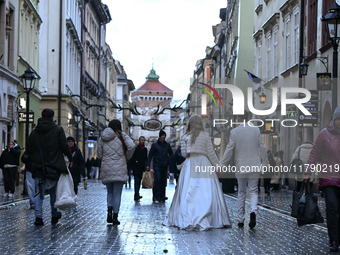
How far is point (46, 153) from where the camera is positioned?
1145 centimetres

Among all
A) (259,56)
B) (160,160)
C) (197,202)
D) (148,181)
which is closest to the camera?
(197,202)

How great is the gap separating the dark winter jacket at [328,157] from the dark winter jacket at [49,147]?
434 cm

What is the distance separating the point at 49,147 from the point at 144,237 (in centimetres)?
254

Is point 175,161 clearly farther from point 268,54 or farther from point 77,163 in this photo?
point 268,54

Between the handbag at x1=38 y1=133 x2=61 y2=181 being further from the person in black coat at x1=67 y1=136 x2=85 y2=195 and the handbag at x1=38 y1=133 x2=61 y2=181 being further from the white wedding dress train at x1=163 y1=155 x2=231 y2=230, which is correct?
the person in black coat at x1=67 y1=136 x2=85 y2=195

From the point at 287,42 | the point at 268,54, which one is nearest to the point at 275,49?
the point at 268,54

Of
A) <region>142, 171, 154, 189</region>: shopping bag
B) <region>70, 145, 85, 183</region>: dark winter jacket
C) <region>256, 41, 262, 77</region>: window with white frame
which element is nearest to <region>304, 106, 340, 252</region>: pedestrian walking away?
<region>70, 145, 85, 183</region>: dark winter jacket

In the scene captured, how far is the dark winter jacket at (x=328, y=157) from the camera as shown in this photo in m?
8.70

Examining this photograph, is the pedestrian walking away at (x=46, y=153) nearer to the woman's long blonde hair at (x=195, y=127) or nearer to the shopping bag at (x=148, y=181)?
the woman's long blonde hair at (x=195, y=127)

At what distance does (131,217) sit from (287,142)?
1774 centimetres

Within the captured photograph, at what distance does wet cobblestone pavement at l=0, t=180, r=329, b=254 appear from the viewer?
28.2 ft

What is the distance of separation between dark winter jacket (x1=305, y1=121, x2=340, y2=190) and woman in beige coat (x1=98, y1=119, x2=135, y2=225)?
3.72 meters

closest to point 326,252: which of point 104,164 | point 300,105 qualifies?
point 104,164

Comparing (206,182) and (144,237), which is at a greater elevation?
(206,182)
